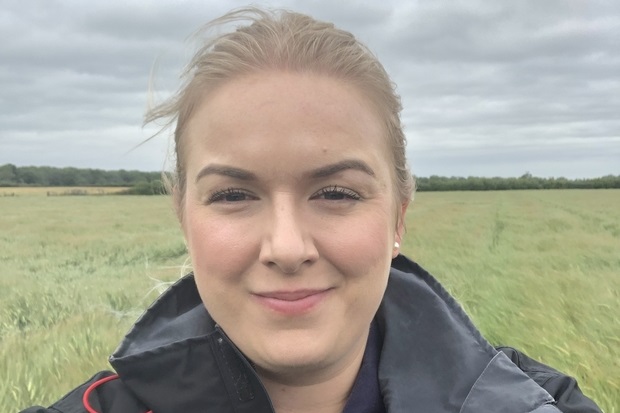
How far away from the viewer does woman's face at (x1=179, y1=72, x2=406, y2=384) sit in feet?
4.29

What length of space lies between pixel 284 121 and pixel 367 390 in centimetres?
67

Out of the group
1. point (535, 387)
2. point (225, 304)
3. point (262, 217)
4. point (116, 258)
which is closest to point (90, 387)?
point (225, 304)

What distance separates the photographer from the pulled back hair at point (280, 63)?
1.42 m

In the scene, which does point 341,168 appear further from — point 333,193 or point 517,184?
point 517,184

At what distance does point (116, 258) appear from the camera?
Answer: 7.81m

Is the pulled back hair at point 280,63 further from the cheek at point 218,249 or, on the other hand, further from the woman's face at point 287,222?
the cheek at point 218,249

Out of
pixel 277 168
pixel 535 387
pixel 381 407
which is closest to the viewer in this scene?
pixel 277 168

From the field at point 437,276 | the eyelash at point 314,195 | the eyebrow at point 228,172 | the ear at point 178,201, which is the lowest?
the field at point 437,276

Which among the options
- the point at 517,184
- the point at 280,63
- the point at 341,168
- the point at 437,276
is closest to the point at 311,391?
the point at 341,168

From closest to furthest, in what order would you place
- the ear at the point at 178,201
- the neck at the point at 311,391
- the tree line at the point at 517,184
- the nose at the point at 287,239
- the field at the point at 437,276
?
the nose at the point at 287,239, the neck at the point at 311,391, the ear at the point at 178,201, the field at the point at 437,276, the tree line at the point at 517,184

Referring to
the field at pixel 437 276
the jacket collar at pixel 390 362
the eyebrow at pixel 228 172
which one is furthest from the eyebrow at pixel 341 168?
the field at pixel 437 276

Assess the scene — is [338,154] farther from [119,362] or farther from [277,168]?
[119,362]

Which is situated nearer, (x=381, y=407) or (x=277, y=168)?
(x=277, y=168)

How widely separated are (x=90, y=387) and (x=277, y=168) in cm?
59
